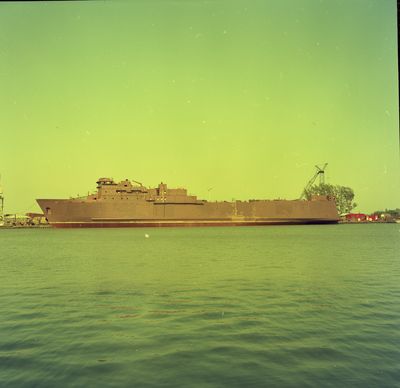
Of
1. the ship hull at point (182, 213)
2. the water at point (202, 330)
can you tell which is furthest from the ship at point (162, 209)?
the water at point (202, 330)

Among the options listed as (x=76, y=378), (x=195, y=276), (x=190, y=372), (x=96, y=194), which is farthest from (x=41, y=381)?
(x=96, y=194)

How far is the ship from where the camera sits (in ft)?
236

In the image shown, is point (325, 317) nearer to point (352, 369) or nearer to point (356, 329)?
point (356, 329)

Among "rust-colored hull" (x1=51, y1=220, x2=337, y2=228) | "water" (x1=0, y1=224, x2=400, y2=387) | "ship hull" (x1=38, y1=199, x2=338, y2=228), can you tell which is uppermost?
"ship hull" (x1=38, y1=199, x2=338, y2=228)

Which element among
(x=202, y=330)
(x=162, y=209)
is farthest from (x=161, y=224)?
(x=202, y=330)

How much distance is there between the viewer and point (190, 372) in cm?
646

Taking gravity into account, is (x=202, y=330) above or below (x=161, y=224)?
below

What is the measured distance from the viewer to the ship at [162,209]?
72.0m

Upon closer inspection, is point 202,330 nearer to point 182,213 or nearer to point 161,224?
point 182,213

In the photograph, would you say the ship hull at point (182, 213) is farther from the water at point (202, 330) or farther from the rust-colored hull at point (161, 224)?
the water at point (202, 330)

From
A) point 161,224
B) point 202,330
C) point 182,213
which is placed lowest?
point 202,330

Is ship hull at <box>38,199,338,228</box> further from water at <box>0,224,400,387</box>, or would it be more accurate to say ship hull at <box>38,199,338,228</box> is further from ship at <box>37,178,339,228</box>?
water at <box>0,224,400,387</box>

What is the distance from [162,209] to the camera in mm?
76000

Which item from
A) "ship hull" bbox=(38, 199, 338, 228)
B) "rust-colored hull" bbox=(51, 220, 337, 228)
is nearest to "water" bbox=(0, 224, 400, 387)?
"ship hull" bbox=(38, 199, 338, 228)
